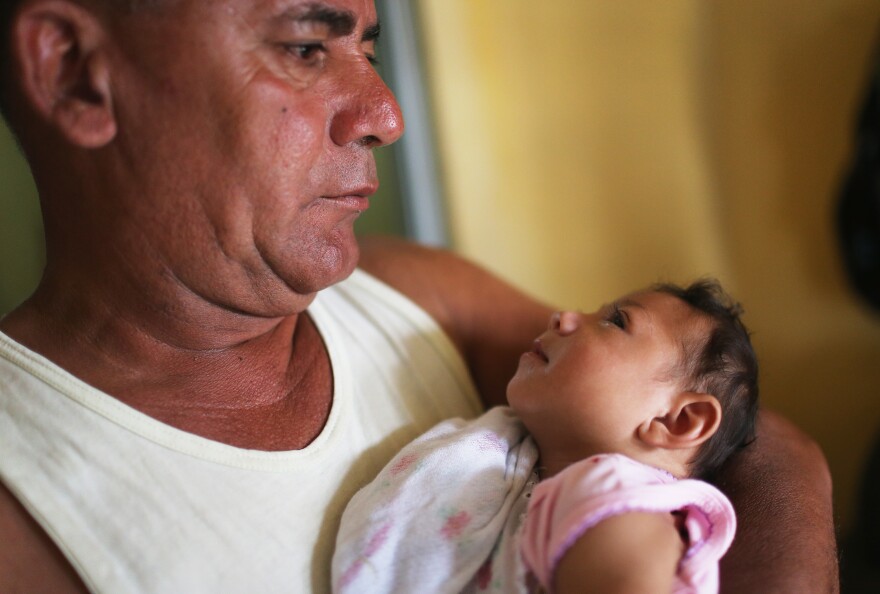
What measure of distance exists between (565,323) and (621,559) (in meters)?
0.37

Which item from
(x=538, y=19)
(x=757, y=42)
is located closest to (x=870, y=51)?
(x=757, y=42)

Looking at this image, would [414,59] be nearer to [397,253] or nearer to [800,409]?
[397,253]

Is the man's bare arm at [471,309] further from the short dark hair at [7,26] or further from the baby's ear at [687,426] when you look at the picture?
the short dark hair at [7,26]

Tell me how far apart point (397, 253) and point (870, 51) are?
145 cm

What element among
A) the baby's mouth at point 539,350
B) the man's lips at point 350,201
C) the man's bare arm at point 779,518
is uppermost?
the man's lips at point 350,201

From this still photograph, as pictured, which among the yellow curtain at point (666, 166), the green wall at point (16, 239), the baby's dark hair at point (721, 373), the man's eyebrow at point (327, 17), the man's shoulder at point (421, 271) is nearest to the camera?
the man's eyebrow at point (327, 17)

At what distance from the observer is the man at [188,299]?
865 millimetres

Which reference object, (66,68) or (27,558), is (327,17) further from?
(27,558)

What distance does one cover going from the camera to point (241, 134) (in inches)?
35.1

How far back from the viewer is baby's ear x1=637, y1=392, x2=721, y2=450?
99 centimetres

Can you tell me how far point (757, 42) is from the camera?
7.22 feet

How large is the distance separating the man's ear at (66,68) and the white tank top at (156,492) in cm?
27

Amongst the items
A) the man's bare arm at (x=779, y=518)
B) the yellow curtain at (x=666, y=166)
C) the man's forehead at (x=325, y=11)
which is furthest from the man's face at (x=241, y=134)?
the yellow curtain at (x=666, y=166)

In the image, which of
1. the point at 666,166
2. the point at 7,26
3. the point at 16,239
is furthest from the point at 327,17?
the point at 666,166
